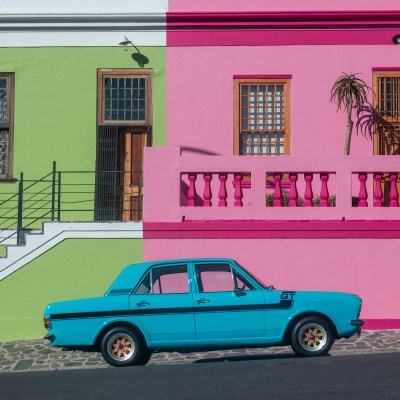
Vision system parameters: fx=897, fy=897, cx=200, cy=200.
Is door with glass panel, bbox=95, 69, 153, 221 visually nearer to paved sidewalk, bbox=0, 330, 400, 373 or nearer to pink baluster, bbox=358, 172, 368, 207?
paved sidewalk, bbox=0, 330, 400, 373

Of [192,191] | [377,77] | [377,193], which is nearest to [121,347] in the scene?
[192,191]

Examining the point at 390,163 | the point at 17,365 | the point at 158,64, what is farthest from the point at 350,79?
the point at 17,365

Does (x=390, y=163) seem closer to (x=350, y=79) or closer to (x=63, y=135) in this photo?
(x=350, y=79)

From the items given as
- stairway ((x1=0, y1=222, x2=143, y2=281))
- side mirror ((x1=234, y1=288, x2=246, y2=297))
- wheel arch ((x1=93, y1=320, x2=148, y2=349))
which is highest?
stairway ((x1=0, y1=222, x2=143, y2=281))

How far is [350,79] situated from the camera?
1531 cm

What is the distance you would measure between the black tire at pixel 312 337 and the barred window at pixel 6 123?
23.1 ft

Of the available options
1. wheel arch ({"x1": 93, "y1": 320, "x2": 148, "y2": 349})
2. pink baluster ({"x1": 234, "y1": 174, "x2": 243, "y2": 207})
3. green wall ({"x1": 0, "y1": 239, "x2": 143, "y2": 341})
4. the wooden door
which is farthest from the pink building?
wheel arch ({"x1": 93, "y1": 320, "x2": 148, "y2": 349})

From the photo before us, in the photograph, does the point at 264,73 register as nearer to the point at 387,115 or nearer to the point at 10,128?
the point at 387,115

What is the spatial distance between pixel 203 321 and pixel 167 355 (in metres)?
1.38

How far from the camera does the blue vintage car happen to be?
35.9 feet

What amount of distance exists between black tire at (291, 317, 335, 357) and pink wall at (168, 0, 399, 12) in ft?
22.7

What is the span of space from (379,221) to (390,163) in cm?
95

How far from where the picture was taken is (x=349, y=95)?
15.3 meters

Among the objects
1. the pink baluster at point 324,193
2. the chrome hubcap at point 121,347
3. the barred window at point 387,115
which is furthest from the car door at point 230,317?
the barred window at point 387,115
